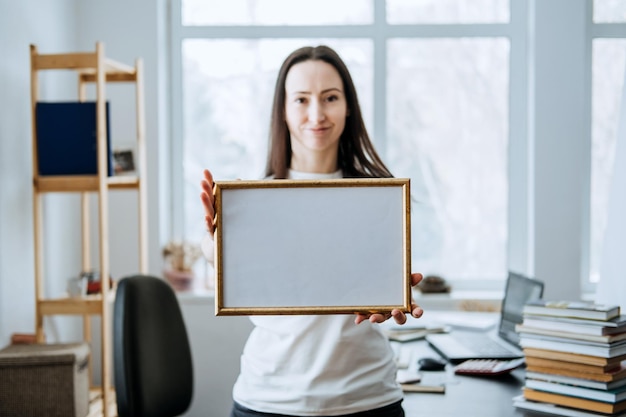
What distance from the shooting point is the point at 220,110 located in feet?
14.0

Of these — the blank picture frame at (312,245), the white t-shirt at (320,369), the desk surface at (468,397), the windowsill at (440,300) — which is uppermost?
the blank picture frame at (312,245)

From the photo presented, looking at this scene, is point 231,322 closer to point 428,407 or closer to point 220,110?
point 220,110

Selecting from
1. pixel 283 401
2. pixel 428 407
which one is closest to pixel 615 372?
pixel 428 407

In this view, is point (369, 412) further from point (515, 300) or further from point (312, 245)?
point (515, 300)

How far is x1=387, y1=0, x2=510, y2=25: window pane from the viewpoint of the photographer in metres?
4.17

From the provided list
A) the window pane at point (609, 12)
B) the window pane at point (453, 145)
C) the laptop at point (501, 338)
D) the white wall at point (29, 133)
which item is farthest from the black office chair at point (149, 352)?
the window pane at point (609, 12)

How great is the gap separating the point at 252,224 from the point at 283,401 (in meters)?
0.44

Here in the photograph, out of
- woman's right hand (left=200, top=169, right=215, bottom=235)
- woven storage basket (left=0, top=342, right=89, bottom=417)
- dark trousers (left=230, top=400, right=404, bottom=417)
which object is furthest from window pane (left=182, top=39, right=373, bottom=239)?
woman's right hand (left=200, top=169, right=215, bottom=235)

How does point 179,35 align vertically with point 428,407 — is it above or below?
above

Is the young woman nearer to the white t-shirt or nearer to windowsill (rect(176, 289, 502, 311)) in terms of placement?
the white t-shirt

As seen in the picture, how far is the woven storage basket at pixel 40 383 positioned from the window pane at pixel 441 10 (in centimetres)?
252

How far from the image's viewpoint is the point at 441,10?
418 centimetres

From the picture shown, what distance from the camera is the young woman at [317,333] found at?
5.18 feet

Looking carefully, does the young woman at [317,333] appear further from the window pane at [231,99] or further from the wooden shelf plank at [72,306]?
the window pane at [231,99]
